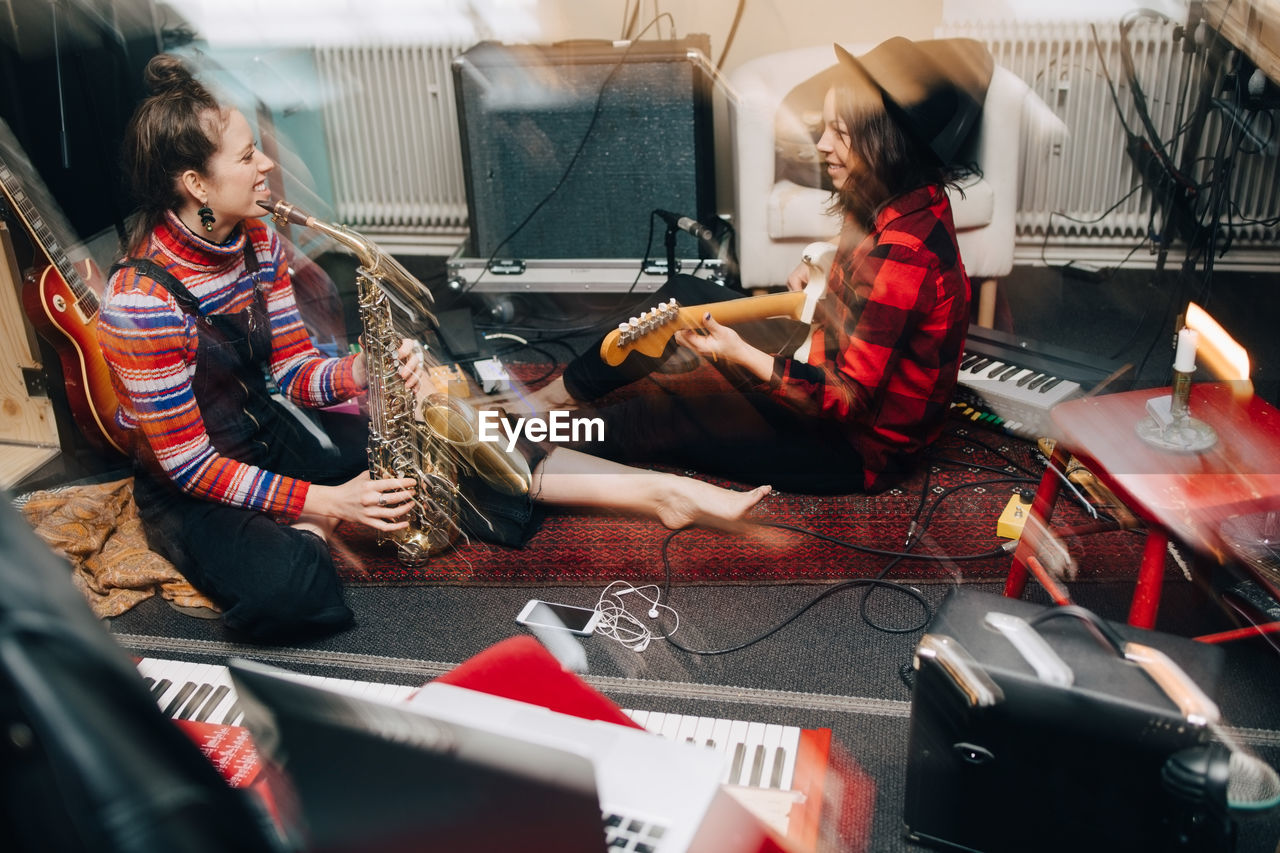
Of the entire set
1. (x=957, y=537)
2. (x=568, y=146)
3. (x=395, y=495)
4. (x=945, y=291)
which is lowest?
(x=957, y=537)

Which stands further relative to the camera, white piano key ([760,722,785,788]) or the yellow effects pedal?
the yellow effects pedal

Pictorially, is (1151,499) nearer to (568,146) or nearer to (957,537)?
(957,537)

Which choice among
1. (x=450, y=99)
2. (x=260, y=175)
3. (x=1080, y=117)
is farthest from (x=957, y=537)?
(x=260, y=175)

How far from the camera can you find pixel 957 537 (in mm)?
2127

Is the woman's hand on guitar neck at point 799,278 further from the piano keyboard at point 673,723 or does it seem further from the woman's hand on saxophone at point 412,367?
the piano keyboard at point 673,723

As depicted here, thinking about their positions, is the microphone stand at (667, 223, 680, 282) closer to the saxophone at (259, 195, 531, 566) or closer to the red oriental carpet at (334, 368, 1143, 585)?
the red oriental carpet at (334, 368, 1143, 585)

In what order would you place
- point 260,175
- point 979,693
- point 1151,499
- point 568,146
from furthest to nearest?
point 568,146, point 260,175, point 1151,499, point 979,693

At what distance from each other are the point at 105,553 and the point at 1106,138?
2091 millimetres

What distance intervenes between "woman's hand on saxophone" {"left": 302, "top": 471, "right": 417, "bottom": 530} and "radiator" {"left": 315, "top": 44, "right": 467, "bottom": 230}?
507mm

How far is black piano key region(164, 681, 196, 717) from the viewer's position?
60.4 inches

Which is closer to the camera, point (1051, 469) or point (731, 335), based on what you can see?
point (1051, 469)

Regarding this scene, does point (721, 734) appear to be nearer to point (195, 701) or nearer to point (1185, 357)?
point (195, 701)

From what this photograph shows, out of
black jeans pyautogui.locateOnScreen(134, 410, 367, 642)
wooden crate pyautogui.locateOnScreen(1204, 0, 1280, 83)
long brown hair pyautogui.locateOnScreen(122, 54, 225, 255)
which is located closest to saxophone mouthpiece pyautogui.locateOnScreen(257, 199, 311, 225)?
long brown hair pyautogui.locateOnScreen(122, 54, 225, 255)

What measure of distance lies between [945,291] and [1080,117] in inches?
16.1
